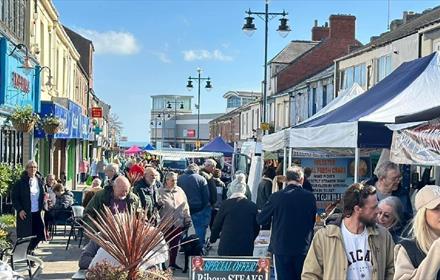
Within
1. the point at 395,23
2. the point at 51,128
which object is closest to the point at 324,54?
the point at 395,23

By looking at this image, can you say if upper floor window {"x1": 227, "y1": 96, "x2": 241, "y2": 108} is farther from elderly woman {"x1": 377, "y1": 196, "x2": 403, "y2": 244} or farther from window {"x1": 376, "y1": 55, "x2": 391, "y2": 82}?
elderly woman {"x1": 377, "y1": 196, "x2": 403, "y2": 244}

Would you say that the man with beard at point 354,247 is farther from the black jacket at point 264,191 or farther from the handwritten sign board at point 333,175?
the handwritten sign board at point 333,175

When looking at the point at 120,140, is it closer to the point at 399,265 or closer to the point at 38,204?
the point at 38,204

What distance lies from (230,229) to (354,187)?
3.85m

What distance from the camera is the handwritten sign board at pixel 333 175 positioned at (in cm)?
1359

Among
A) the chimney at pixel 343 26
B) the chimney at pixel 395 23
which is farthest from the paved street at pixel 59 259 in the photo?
the chimney at pixel 343 26

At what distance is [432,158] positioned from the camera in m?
7.05

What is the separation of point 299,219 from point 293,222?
79 mm

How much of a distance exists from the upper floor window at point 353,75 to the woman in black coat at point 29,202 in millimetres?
17287

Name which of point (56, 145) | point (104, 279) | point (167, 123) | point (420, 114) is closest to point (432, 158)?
point (420, 114)

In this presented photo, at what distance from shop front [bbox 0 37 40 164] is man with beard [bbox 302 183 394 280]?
10.2 metres

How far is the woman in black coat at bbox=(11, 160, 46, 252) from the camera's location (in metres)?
11.0

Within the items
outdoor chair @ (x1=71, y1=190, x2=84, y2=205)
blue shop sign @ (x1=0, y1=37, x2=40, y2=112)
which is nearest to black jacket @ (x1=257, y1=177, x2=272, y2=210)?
blue shop sign @ (x1=0, y1=37, x2=40, y2=112)

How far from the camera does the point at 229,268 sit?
20.5 ft
